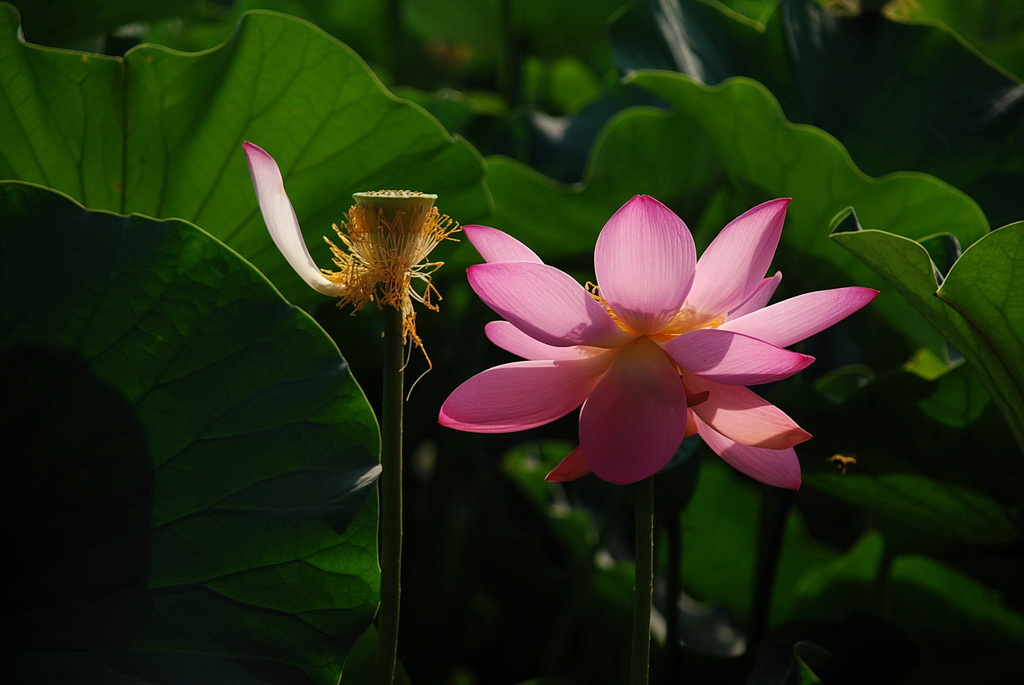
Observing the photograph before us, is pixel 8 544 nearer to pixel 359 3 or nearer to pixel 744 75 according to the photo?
pixel 744 75

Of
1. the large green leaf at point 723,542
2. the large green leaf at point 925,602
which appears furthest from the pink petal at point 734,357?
the large green leaf at point 723,542

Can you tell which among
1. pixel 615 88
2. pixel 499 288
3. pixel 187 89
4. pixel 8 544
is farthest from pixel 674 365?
pixel 615 88

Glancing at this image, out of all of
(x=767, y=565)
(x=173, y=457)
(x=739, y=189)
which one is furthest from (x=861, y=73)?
(x=173, y=457)

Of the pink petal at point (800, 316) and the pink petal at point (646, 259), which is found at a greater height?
the pink petal at point (646, 259)

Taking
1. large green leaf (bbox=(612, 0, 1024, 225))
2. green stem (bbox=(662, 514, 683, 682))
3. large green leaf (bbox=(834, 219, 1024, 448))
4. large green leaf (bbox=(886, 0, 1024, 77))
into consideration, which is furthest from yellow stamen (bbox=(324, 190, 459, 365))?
large green leaf (bbox=(886, 0, 1024, 77))

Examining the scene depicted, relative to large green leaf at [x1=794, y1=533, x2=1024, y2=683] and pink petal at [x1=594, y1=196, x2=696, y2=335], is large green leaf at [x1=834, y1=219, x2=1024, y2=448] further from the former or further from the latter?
large green leaf at [x1=794, y1=533, x2=1024, y2=683]

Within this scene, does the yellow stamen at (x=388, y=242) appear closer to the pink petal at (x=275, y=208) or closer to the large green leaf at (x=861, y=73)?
the pink petal at (x=275, y=208)
